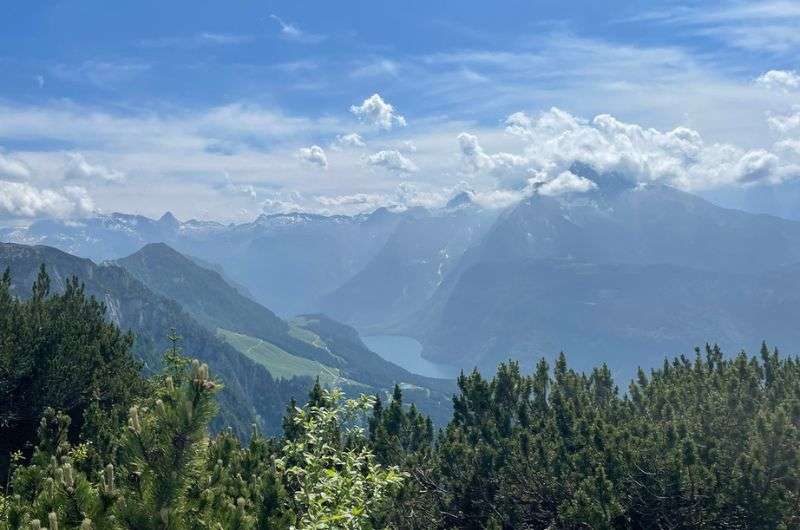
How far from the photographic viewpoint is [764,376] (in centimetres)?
4947

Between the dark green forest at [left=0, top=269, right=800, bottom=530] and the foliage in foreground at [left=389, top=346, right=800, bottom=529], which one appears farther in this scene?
the foliage in foreground at [left=389, top=346, right=800, bottom=529]

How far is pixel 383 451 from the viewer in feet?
127

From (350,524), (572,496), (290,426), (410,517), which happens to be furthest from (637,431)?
(350,524)

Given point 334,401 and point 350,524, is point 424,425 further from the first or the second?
point 350,524

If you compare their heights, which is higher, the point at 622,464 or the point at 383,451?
the point at 622,464

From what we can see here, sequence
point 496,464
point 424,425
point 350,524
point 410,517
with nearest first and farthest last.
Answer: point 350,524 < point 410,517 < point 496,464 < point 424,425

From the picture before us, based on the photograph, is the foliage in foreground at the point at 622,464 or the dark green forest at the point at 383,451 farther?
the foliage in foreground at the point at 622,464

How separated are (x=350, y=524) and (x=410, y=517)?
14.3 meters

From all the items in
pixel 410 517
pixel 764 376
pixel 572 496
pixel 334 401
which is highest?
pixel 764 376

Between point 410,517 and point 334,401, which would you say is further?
point 410,517

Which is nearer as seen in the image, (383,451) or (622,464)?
(622,464)

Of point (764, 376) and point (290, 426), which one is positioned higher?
point (764, 376)

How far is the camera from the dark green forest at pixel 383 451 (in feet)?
38.2

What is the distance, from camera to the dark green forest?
38.2 feet
